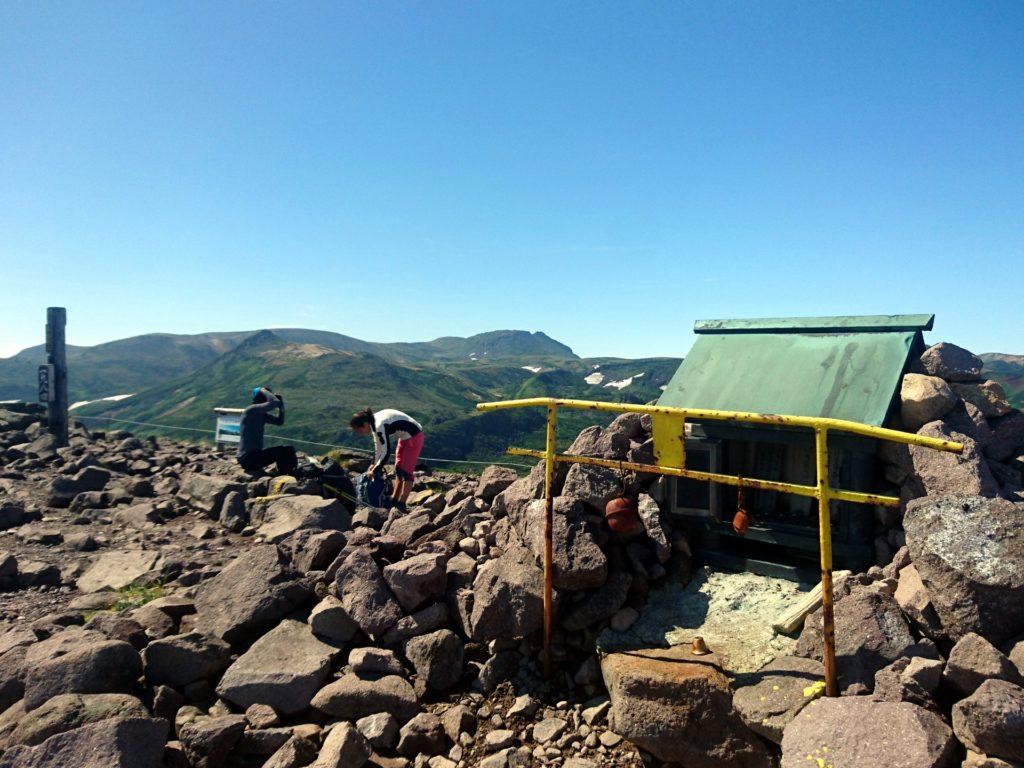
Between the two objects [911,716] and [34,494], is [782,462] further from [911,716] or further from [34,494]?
[34,494]

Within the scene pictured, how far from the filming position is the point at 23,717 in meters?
4.67

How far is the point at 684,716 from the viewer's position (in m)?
4.22

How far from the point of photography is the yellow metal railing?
3926 mm

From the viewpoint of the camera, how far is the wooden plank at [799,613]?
478 cm

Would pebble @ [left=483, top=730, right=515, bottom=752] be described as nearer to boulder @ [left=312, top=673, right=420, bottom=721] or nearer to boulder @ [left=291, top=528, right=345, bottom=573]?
boulder @ [left=312, top=673, right=420, bottom=721]

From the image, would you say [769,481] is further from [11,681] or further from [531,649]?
[11,681]

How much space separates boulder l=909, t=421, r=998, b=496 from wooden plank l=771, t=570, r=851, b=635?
1.06 meters

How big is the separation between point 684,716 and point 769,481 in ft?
6.14

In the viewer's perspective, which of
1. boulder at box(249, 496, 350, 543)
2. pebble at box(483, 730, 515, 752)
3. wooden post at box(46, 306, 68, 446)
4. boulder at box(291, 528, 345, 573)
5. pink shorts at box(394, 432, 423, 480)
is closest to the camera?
pebble at box(483, 730, 515, 752)

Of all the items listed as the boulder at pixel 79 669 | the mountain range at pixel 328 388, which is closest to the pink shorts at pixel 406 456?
the boulder at pixel 79 669

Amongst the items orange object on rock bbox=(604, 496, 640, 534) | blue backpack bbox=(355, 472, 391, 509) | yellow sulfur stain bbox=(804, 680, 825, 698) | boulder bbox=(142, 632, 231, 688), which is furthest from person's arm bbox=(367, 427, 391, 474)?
yellow sulfur stain bbox=(804, 680, 825, 698)

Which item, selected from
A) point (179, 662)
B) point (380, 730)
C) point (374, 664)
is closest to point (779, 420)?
point (380, 730)

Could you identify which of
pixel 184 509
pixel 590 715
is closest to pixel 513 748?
pixel 590 715

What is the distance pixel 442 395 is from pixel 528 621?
112127 mm
